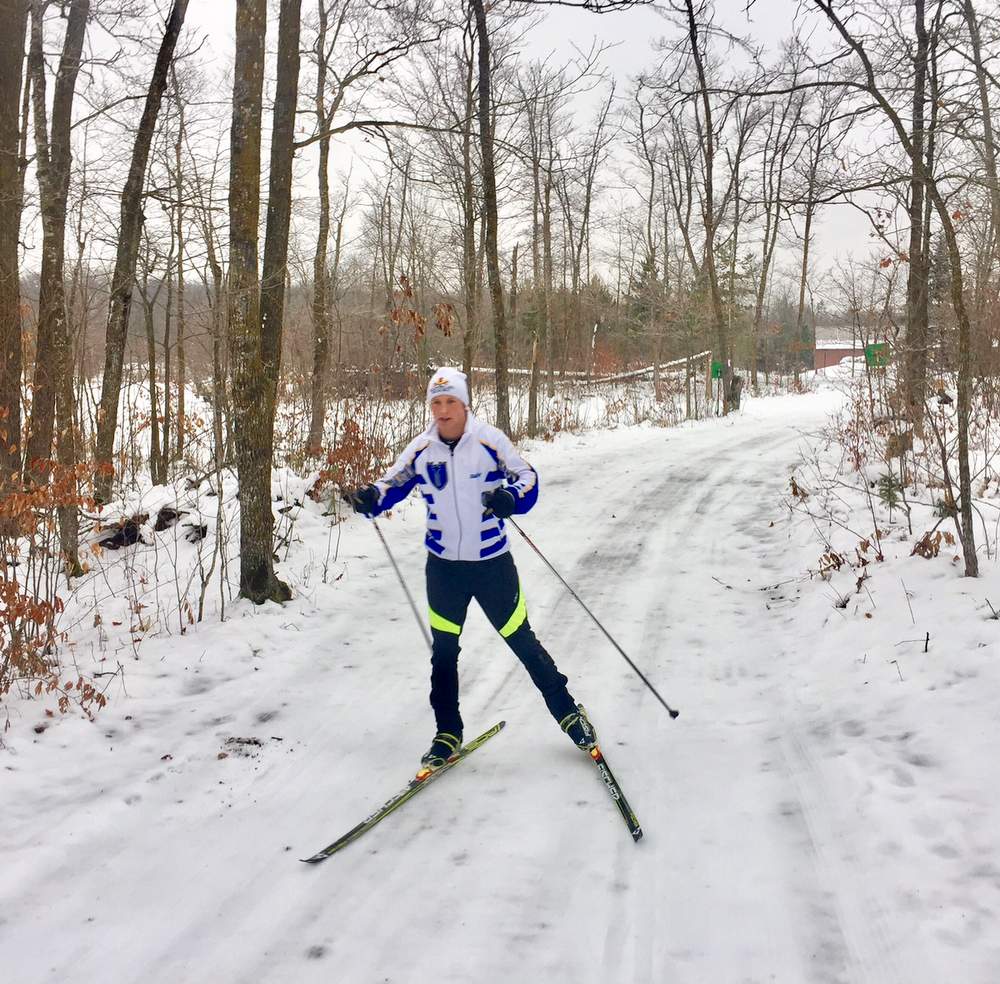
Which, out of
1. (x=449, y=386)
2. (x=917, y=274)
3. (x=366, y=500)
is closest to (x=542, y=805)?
(x=366, y=500)

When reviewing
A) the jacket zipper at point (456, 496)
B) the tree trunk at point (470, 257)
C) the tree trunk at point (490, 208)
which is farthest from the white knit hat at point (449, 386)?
the tree trunk at point (470, 257)

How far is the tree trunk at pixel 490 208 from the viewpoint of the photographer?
1292 cm

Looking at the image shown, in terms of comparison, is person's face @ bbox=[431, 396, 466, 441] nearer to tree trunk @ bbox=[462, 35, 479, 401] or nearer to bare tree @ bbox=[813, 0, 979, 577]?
bare tree @ bbox=[813, 0, 979, 577]

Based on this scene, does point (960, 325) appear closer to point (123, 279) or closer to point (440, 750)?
point (440, 750)

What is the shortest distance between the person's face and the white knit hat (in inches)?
1.0

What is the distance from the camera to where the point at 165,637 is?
5359mm

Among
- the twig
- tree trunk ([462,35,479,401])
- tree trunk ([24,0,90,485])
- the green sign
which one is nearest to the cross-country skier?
the twig

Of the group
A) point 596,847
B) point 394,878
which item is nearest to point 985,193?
point 596,847

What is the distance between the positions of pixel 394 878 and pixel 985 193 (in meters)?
12.3

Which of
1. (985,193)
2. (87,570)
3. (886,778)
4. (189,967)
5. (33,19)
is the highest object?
(33,19)

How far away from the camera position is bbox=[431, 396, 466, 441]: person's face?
3803mm

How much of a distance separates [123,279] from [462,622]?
7.62m

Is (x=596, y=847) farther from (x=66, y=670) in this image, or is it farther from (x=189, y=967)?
(x=66, y=670)

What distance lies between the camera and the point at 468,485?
150 inches
